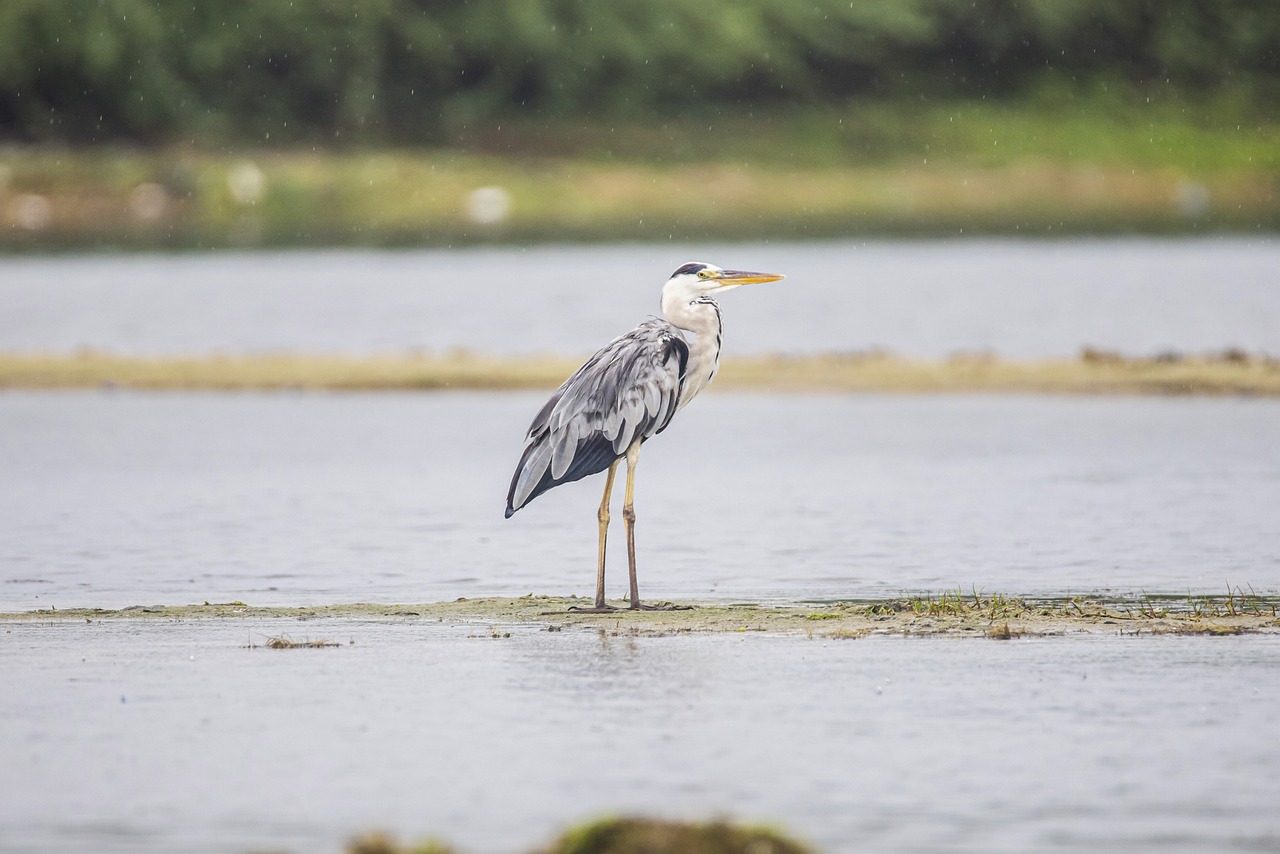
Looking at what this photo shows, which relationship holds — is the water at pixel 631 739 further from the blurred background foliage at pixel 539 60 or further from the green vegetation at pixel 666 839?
the blurred background foliage at pixel 539 60

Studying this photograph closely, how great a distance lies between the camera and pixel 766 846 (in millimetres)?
5719

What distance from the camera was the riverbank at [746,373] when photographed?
2044 cm

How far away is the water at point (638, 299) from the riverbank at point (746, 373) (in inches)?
85.4

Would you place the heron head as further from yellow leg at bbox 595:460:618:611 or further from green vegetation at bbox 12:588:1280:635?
green vegetation at bbox 12:588:1280:635

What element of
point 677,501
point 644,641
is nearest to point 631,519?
point 644,641

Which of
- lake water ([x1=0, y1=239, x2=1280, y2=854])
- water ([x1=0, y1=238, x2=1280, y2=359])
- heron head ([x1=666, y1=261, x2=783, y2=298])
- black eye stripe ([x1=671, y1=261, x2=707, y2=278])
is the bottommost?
lake water ([x1=0, y1=239, x2=1280, y2=854])

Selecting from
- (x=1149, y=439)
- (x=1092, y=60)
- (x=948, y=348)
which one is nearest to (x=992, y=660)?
(x=1149, y=439)

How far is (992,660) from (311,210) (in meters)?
59.8

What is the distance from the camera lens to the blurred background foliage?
90.8 metres

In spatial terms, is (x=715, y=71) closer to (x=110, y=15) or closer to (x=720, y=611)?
(x=110, y=15)

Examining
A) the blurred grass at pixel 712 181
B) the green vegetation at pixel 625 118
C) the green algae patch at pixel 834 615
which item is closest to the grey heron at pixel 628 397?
the green algae patch at pixel 834 615

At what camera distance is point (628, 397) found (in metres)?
10.2

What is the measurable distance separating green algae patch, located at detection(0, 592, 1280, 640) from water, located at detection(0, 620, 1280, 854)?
23 cm

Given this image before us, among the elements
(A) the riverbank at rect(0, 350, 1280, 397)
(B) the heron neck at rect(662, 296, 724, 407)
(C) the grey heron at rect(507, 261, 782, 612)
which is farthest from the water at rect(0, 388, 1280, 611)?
(B) the heron neck at rect(662, 296, 724, 407)
